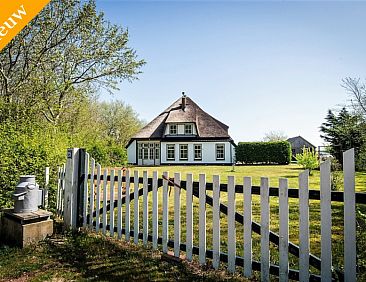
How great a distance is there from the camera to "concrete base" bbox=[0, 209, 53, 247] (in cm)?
471

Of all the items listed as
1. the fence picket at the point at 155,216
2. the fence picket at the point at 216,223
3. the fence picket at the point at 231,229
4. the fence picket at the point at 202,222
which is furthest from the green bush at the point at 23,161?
the fence picket at the point at 231,229

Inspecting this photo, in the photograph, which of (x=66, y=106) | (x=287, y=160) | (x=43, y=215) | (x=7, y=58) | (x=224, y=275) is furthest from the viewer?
(x=287, y=160)

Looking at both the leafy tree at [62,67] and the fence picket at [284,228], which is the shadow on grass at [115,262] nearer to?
the fence picket at [284,228]

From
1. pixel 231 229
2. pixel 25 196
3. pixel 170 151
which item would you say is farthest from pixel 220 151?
pixel 231 229

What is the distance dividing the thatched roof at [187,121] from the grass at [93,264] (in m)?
29.2

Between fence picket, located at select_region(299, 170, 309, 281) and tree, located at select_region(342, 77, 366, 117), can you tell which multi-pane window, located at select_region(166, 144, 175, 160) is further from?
fence picket, located at select_region(299, 170, 309, 281)

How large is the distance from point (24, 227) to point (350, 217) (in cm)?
470

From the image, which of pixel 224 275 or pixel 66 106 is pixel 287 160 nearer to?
pixel 66 106

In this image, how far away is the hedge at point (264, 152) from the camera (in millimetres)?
32031

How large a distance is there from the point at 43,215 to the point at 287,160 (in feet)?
100

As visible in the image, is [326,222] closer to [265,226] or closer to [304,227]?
[304,227]

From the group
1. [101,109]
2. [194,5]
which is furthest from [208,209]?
[101,109]

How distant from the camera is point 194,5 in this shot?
608 cm

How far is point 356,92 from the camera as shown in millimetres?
9648
